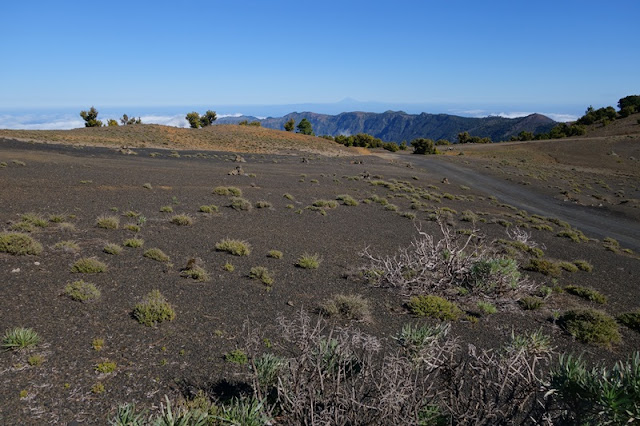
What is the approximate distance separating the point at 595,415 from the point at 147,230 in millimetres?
12728

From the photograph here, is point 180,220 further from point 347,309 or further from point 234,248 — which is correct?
point 347,309

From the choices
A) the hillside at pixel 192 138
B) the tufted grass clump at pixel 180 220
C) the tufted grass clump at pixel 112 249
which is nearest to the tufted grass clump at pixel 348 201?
the tufted grass clump at pixel 180 220

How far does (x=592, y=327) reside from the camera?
26.2 feet

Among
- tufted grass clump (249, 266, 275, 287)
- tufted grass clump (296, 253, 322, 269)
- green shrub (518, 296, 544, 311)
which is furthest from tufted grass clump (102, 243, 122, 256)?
green shrub (518, 296, 544, 311)

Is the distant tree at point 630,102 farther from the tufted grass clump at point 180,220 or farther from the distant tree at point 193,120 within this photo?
the tufted grass clump at point 180,220

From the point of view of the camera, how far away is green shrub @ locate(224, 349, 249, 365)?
5816mm

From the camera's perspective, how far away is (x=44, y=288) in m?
7.54

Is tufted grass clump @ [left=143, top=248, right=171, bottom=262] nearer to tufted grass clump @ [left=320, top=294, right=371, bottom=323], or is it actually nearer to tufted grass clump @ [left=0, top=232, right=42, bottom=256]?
tufted grass clump @ [left=0, top=232, right=42, bottom=256]

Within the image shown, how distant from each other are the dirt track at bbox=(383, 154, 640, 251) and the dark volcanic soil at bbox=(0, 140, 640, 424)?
310 cm

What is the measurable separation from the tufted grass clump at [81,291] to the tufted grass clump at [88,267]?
103 centimetres

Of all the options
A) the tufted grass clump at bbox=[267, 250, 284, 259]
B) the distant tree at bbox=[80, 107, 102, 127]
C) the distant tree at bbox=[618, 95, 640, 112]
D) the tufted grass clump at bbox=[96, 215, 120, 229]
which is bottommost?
the tufted grass clump at bbox=[267, 250, 284, 259]

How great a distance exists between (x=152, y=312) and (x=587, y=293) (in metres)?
11.1

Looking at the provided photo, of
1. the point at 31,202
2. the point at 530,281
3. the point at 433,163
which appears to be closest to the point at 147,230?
the point at 31,202

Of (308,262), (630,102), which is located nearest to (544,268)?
(308,262)
